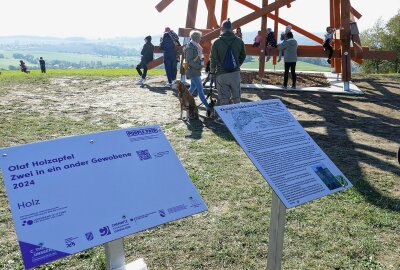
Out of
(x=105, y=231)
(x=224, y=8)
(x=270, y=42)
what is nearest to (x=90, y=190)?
(x=105, y=231)

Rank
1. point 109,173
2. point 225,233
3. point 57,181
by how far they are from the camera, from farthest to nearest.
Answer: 1. point 225,233
2. point 109,173
3. point 57,181

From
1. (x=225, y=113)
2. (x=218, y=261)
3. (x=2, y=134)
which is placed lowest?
(x=218, y=261)

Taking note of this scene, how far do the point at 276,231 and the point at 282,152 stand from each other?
67 centimetres

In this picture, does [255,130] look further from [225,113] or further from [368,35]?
[368,35]

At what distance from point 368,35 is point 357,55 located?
39.3 meters

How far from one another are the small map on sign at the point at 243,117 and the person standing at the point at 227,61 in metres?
3.97

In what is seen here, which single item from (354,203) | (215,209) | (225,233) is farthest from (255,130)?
(354,203)

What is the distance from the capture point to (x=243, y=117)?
10.0 feet

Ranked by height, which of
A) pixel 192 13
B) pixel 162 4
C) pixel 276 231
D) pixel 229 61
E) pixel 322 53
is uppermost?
pixel 162 4

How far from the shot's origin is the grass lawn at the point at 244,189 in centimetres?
363

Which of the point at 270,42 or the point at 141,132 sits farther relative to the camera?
the point at 270,42

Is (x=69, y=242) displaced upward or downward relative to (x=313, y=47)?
downward

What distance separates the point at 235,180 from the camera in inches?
213

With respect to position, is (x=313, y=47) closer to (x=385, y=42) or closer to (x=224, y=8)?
(x=224, y=8)
